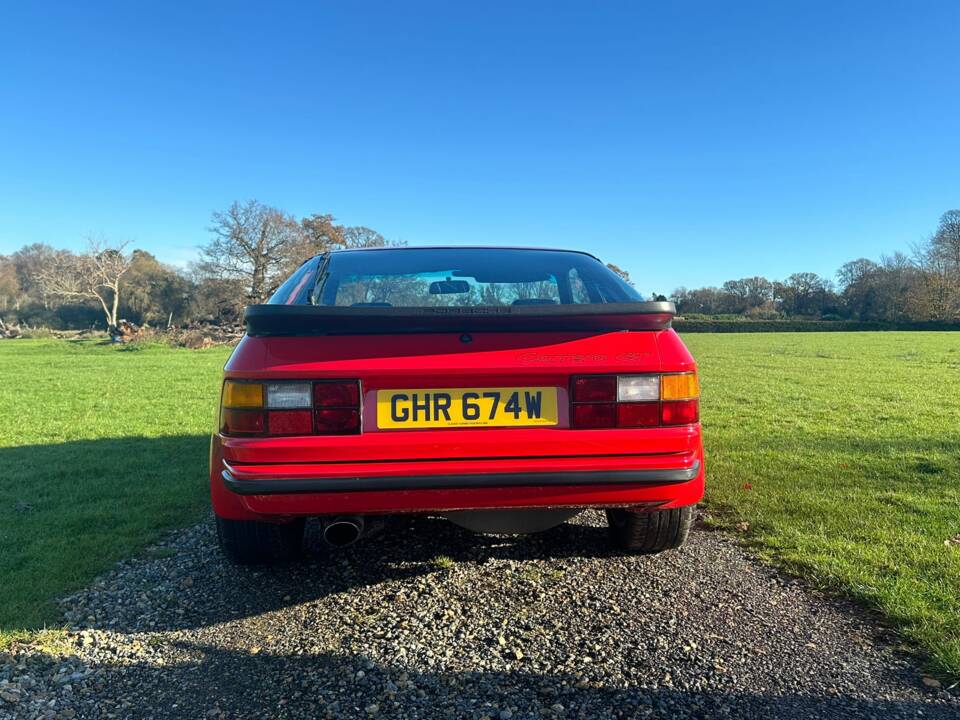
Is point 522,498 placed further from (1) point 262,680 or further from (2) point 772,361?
(2) point 772,361

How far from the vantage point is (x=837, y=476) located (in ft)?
15.0

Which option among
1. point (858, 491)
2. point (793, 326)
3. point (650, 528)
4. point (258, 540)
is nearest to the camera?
point (258, 540)

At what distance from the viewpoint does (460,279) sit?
3.12 metres

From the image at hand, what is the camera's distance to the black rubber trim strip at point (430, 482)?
2.17 metres

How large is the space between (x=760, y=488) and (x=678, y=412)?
2.43 m

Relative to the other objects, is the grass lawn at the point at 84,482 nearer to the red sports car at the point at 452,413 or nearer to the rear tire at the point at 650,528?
the red sports car at the point at 452,413

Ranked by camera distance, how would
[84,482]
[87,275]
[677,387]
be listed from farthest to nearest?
[87,275] → [84,482] → [677,387]

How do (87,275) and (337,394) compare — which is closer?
(337,394)

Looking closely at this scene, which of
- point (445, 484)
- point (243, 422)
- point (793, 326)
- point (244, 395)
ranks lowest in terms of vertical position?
point (445, 484)

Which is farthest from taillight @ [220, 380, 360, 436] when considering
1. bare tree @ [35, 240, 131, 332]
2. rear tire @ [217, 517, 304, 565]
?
bare tree @ [35, 240, 131, 332]

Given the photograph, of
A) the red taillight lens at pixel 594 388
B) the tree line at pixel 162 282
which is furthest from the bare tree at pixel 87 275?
the red taillight lens at pixel 594 388

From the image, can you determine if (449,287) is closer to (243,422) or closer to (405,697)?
(243,422)

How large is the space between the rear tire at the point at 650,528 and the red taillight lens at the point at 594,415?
0.71m

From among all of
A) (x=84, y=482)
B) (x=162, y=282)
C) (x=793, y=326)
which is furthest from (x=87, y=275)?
(x=793, y=326)
